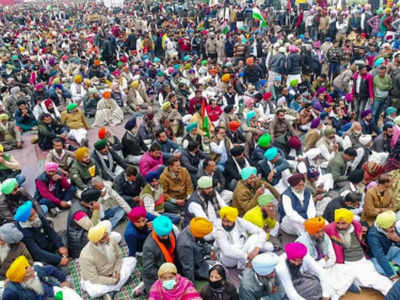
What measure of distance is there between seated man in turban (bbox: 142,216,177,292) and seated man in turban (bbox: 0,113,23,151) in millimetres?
5576

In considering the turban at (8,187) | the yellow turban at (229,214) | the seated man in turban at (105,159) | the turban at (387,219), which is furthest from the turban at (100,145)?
the turban at (387,219)

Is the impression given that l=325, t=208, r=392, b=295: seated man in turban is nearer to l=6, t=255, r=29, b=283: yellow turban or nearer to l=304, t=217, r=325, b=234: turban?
l=304, t=217, r=325, b=234: turban

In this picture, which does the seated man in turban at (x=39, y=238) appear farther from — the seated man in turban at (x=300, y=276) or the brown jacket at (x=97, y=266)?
the seated man in turban at (x=300, y=276)

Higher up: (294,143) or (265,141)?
(265,141)

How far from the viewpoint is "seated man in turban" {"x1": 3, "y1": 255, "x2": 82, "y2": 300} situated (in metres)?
3.26

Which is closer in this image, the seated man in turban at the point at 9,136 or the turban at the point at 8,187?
the turban at the point at 8,187

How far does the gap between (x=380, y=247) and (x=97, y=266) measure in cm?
308

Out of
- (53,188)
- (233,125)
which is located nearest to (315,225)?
(233,125)

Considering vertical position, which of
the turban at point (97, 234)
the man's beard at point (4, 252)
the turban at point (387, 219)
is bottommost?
the man's beard at point (4, 252)

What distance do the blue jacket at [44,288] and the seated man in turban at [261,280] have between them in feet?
6.14

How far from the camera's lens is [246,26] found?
17.2 meters

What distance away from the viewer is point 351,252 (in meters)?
4.01

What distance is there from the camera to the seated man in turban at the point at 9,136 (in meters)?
7.84

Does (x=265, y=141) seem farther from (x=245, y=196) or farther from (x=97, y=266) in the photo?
(x=97, y=266)
